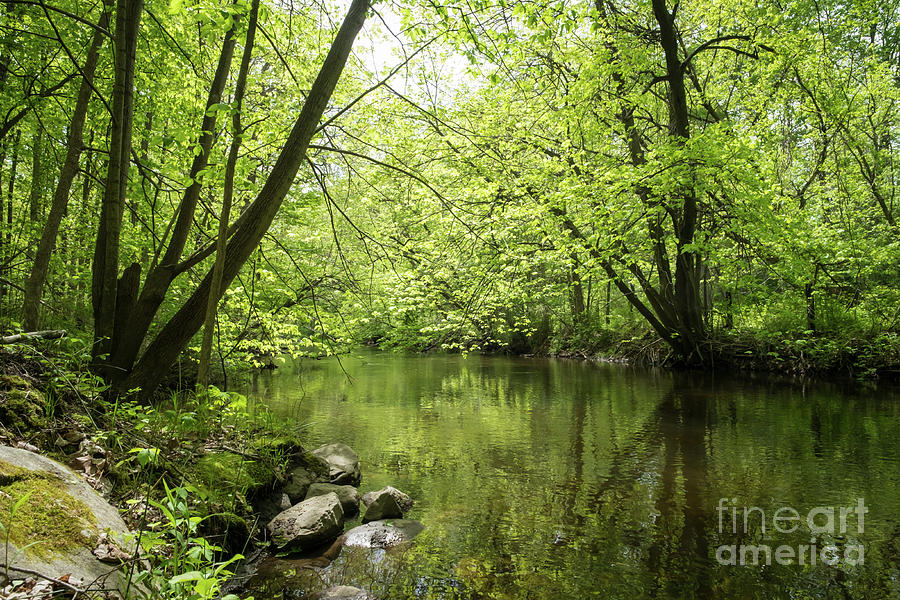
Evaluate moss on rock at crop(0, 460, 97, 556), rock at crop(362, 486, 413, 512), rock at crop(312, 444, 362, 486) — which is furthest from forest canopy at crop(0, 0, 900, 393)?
rock at crop(362, 486, 413, 512)

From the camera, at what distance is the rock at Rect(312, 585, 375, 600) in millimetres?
3357

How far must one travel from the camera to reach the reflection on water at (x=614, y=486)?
3.58m

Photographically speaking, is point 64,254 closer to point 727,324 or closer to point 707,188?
point 707,188

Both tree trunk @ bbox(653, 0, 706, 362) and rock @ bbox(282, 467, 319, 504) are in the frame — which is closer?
rock @ bbox(282, 467, 319, 504)

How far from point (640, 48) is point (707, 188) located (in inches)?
161

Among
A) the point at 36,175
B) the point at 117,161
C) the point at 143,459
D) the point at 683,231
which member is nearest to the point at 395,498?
the point at 143,459

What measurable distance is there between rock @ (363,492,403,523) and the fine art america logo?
8.95 feet

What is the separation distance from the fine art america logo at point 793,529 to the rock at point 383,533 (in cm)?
247

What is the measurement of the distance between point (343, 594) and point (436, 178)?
35.9ft

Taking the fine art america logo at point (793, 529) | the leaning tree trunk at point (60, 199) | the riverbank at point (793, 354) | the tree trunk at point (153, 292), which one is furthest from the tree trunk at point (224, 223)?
the riverbank at point (793, 354)

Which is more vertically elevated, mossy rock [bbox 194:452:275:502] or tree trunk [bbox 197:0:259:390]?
tree trunk [bbox 197:0:259:390]

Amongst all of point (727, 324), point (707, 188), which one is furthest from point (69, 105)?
point (727, 324)

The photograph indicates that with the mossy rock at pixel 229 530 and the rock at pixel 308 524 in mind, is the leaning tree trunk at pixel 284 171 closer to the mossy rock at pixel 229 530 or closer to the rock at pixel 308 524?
the mossy rock at pixel 229 530

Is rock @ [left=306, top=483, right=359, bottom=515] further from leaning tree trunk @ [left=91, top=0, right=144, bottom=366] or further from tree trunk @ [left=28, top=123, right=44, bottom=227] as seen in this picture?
tree trunk @ [left=28, top=123, right=44, bottom=227]
